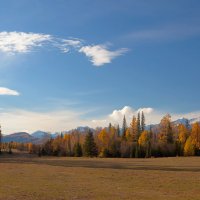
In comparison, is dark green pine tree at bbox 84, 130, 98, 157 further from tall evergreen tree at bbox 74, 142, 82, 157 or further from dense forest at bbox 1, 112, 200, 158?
tall evergreen tree at bbox 74, 142, 82, 157

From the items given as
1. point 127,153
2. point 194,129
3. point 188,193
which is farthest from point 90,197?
point 194,129

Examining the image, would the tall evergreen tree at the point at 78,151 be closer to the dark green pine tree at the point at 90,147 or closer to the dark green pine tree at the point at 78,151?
the dark green pine tree at the point at 78,151

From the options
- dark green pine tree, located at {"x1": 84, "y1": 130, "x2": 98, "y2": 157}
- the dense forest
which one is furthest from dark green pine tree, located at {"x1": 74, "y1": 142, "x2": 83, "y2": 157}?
dark green pine tree, located at {"x1": 84, "y1": 130, "x2": 98, "y2": 157}

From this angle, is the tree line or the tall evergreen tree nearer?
the tree line

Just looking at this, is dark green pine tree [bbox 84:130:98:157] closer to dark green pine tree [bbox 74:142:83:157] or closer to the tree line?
the tree line

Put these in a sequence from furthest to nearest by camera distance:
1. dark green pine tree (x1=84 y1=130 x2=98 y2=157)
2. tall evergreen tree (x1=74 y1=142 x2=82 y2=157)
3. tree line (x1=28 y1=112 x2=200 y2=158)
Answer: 1. tall evergreen tree (x1=74 y1=142 x2=82 y2=157)
2. dark green pine tree (x1=84 y1=130 x2=98 y2=157)
3. tree line (x1=28 y1=112 x2=200 y2=158)

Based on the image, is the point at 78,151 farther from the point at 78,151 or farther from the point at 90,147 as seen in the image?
the point at 90,147

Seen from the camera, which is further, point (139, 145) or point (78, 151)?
point (78, 151)

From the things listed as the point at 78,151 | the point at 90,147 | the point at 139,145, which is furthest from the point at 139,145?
the point at 78,151

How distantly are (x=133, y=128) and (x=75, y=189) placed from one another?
127 metres

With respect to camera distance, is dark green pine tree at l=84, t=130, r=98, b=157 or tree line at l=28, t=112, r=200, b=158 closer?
tree line at l=28, t=112, r=200, b=158

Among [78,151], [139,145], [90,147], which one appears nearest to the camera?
[139,145]

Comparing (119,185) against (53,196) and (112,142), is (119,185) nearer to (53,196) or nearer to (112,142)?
(53,196)

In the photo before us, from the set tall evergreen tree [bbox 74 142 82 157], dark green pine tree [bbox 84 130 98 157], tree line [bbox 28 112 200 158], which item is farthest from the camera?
tall evergreen tree [bbox 74 142 82 157]
